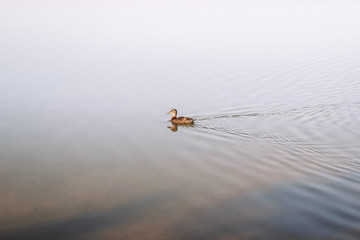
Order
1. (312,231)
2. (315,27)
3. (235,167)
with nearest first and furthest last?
(312,231) < (235,167) < (315,27)

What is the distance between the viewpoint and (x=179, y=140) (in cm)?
1207

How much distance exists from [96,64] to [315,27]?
19.2 meters

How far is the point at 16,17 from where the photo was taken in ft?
129

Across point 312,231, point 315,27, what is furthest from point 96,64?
point 315,27

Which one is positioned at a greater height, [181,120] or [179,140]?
[181,120]

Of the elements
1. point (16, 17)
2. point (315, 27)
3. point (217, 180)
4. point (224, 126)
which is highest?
point (16, 17)

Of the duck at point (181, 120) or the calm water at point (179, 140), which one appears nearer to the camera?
the calm water at point (179, 140)

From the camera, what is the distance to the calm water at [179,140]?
7836 mm

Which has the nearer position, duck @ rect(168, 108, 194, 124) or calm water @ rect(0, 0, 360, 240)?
calm water @ rect(0, 0, 360, 240)

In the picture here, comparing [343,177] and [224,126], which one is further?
[224,126]

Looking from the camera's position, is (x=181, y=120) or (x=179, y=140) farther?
(x=181, y=120)

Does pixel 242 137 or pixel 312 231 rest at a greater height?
pixel 242 137

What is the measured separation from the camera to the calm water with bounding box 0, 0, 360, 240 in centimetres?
784

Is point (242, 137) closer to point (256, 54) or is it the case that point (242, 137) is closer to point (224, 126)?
point (224, 126)
